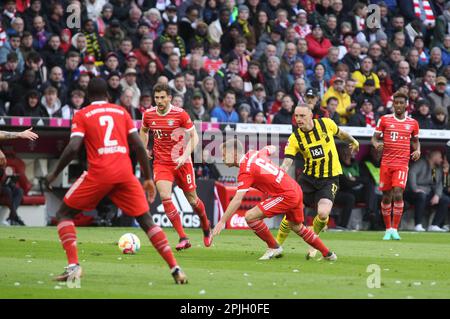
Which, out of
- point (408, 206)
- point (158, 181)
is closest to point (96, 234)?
point (158, 181)

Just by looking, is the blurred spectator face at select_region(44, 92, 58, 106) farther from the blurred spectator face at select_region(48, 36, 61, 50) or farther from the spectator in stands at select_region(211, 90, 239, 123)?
the spectator in stands at select_region(211, 90, 239, 123)

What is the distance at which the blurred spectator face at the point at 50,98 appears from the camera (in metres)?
21.9

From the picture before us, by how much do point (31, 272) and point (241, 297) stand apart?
10.7ft

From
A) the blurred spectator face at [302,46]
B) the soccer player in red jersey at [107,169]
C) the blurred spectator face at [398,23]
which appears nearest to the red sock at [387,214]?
the blurred spectator face at [302,46]

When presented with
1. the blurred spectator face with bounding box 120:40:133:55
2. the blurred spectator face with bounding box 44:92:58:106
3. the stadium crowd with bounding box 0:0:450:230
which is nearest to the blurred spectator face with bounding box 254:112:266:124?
the stadium crowd with bounding box 0:0:450:230

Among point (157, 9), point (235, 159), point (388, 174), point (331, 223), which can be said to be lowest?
point (331, 223)

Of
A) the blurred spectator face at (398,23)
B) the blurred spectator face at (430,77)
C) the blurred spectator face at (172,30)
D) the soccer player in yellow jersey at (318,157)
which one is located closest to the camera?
the soccer player in yellow jersey at (318,157)

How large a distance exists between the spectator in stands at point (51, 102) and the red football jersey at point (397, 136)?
673cm

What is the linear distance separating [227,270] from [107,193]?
2.37 metres

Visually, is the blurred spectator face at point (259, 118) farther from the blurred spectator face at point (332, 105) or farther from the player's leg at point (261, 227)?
the player's leg at point (261, 227)

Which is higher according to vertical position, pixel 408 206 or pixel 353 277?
pixel 353 277

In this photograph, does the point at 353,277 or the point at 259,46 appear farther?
the point at 259,46

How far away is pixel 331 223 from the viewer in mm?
24969

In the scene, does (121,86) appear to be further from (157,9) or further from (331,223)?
(331,223)
